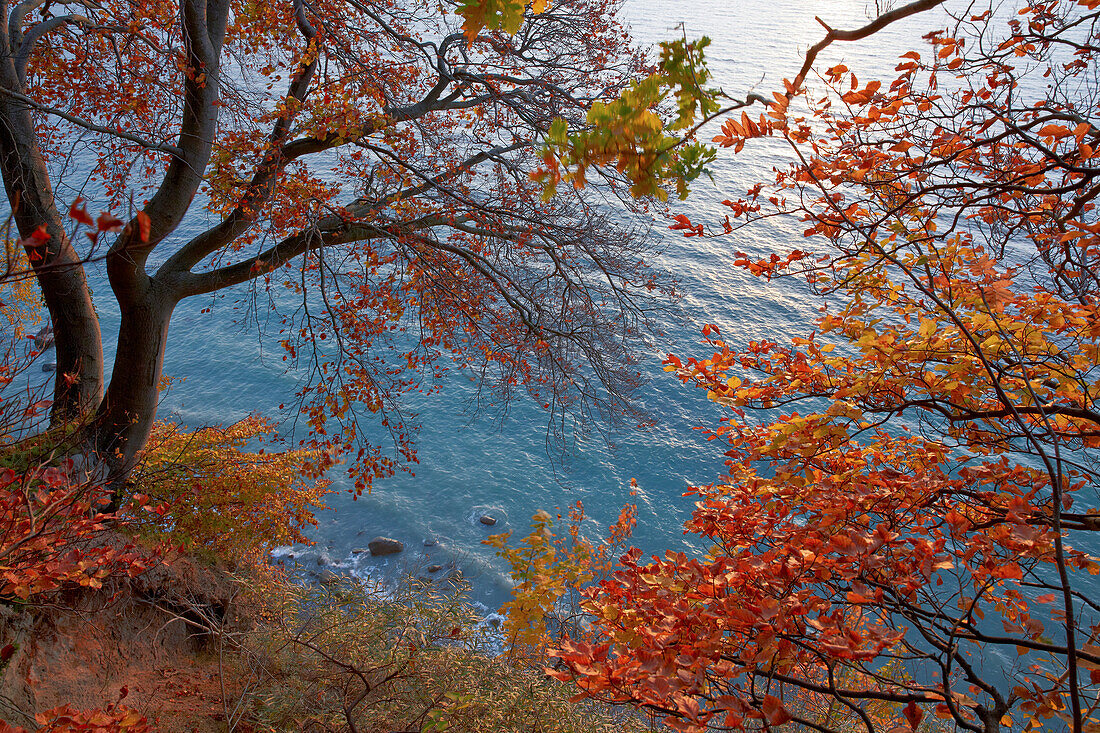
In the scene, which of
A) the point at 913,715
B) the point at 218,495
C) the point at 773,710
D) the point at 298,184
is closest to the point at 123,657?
the point at 218,495

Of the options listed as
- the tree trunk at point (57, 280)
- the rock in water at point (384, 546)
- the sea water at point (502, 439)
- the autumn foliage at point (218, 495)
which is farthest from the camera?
the sea water at point (502, 439)

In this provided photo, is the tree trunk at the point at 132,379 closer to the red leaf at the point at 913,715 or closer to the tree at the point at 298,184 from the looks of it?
the tree at the point at 298,184

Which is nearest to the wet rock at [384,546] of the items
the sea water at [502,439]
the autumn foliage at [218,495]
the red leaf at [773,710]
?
the sea water at [502,439]

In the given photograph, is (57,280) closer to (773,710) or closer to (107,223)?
(107,223)

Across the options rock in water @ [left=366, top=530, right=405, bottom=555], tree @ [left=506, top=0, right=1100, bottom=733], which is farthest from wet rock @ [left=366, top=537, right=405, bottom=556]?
tree @ [left=506, top=0, right=1100, bottom=733]

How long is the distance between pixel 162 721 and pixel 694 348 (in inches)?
683

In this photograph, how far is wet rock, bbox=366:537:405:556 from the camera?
592 inches

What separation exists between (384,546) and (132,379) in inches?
348

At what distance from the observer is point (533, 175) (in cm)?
207

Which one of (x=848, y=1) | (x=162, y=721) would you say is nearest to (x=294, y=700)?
(x=162, y=721)

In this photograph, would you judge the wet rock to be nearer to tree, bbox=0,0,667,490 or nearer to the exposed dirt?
the exposed dirt

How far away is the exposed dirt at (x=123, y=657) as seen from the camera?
4926mm

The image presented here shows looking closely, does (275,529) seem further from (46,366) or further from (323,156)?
(323,156)

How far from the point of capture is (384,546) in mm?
15086
